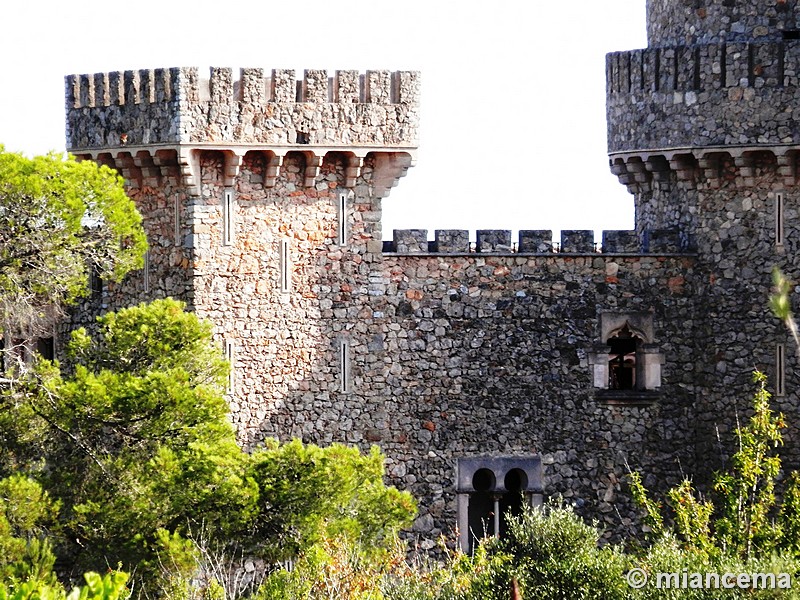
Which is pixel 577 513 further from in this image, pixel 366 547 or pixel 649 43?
pixel 649 43

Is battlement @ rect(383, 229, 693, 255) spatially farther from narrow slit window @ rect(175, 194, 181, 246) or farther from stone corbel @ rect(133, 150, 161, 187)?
stone corbel @ rect(133, 150, 161, 187)

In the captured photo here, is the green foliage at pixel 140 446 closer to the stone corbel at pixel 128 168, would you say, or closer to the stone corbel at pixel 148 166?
the stone corbel at pixel 148 166

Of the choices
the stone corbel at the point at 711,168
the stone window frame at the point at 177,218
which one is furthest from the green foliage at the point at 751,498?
the stone window frame at the point at 177,218

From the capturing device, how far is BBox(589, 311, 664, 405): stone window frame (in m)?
23.2

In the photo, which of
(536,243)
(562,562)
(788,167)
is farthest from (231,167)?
(788,167)

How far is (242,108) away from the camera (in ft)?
72.3

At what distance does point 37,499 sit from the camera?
1967 cm

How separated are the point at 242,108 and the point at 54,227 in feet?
9.89

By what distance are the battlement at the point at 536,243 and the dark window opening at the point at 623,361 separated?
113cm

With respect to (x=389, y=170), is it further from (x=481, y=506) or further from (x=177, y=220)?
(x=481, y=506)

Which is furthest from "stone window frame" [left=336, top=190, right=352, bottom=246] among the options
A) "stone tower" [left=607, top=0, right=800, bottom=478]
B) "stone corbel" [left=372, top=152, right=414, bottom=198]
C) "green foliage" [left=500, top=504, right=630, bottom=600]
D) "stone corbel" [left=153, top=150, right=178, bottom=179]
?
"green foliage" [left=500, top=504, right=630, bottom=600]

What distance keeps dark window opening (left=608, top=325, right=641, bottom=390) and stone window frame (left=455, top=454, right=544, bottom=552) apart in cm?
148

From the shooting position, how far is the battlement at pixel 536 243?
2292 centimetres

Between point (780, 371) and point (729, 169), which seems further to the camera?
point (729, 169)
